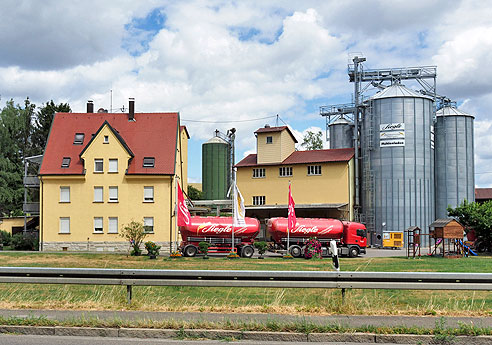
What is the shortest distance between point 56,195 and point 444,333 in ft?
141

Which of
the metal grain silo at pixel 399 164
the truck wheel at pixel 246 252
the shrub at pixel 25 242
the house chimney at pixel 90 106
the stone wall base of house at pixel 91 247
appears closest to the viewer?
the truck wheel at pixel 246 252

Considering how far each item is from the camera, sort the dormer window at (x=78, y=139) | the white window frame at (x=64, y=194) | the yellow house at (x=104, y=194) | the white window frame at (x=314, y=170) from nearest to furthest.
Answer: the yellow house at (x=104, y=194) → the white window frame at (x=64, y=194) → the dormer window at (x=78, y=139) → the white window frame at (x=314, y=170)

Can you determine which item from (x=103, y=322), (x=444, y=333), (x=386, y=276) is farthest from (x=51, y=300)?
(x=444, y=333)

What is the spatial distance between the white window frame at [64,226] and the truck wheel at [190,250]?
14.8 meters

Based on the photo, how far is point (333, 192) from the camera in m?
55.7

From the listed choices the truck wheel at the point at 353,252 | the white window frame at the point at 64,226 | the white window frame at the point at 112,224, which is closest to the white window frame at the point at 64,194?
the white window frame at the point at 64,226

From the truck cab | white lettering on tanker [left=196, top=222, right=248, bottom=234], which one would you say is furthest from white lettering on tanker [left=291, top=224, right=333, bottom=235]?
white lettering on tanker [left=196, top=222, right=248, bottom=234]

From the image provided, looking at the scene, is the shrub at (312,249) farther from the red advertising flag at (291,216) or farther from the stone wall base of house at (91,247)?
the stone wall base of house at (91,247)

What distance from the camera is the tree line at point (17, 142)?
214 feet

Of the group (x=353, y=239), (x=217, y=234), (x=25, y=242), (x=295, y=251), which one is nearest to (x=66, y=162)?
(x=25, y=242)

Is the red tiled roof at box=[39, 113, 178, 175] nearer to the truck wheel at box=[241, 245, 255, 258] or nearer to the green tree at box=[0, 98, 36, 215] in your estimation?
the truck wheel at box=[241, 245, 255, 258]

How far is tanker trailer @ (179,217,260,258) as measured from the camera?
3766 cm

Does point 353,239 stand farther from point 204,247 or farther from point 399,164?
point 399,164

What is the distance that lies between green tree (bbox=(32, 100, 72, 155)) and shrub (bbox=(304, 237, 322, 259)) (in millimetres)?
46978
